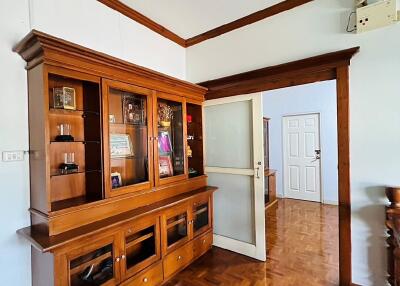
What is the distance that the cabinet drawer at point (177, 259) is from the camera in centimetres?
220

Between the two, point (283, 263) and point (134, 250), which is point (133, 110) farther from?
point (283, 263)

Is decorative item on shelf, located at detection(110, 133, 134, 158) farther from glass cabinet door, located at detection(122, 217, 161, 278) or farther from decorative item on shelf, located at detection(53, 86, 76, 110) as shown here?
glass cabinet door, located at detection(122, 217, 161, 278)

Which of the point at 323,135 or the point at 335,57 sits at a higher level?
the point at 335,57

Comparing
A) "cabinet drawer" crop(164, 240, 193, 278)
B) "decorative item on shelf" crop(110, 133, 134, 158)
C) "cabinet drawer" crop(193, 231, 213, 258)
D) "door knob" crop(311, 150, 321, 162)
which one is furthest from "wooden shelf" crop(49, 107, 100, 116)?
"door knob" crop(311, 150, 321, 162)

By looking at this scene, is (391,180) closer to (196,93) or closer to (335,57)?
(335,57)

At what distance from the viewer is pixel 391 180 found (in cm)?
188

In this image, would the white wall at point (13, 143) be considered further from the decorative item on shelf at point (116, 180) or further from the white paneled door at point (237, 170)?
the white paneled door at point (237, 170)

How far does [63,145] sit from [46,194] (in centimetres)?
47

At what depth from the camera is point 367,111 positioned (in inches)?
77.8

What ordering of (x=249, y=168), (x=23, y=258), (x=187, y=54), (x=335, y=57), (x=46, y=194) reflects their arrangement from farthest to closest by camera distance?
(x=187, y=54)
(x=249, y=168)
(x=335, y=57)
(x=23, y=258)
(x=46, y=194)

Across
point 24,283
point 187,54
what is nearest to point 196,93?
point 187,54

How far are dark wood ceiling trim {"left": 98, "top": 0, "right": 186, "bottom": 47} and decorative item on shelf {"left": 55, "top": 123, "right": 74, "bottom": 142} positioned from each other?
49.9 inches

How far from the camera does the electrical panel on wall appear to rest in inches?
71.5

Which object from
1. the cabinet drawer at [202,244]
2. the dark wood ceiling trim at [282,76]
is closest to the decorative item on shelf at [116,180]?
the cabinet drawer at [202,244]
